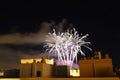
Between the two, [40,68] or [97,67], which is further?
[40,68]

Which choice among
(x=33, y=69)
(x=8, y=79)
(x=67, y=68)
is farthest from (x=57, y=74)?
(x=8, y=79)

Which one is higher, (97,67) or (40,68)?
(97,67)

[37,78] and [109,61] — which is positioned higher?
[109,61]

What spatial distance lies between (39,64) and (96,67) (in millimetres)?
12697

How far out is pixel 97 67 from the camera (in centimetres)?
5394

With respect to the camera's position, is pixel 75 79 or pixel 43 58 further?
pixel 43 58

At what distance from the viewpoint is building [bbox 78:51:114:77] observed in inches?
2103

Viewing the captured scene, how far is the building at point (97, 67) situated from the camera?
53.4 meters

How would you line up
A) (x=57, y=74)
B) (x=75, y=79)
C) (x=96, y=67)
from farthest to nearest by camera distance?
1. (x=57, y=74)
2. (x=96, y=67)
3. (x=75, y=79)

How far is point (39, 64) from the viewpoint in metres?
58.6

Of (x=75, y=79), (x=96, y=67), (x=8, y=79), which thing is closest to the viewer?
(x=75, y=79)

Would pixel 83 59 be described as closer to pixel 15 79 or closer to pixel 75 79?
pixel 75 79

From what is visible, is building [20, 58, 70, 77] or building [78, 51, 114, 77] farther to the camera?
building [20, 58, 70, 77]

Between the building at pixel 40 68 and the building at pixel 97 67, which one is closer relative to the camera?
the building at pixel 97 67
